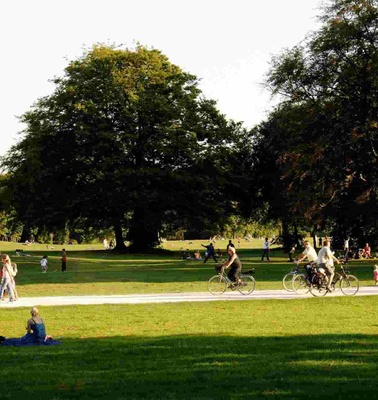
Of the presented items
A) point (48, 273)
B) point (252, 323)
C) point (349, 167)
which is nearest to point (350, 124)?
point (349, 167)

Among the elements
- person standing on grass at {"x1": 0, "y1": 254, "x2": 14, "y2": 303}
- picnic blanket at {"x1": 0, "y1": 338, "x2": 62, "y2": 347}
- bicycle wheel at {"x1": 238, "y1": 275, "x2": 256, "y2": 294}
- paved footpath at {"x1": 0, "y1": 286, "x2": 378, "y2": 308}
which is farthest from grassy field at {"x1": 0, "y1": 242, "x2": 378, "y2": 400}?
person standing on grass at {"x1": 0, "y1": 254, "x2": 14, "y2": 303}

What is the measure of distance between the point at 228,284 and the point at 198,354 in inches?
554

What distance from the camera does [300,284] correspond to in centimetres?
2775

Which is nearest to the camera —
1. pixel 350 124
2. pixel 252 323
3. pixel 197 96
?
pixel 252 323

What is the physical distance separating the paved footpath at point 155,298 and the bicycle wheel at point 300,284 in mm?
248

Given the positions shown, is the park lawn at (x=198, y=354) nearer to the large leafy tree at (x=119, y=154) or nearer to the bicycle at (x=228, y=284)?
the bicycle at (x=228, y=284)

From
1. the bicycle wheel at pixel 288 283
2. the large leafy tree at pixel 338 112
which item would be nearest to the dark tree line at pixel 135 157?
the large leafy tree at pixel 338 112

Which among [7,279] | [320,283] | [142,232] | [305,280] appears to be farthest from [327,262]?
[142,232]

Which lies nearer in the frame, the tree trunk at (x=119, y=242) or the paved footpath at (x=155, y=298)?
the paved footpath at (x=155, y=298)

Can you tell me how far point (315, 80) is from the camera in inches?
1821

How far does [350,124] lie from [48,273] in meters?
18.7

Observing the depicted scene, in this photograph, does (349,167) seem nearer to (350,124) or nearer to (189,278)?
(350,124)

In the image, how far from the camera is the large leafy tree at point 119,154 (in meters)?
66.6

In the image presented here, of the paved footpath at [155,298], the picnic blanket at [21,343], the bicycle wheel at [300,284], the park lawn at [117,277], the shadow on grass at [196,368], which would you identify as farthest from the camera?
the park lawn at [117,277]
